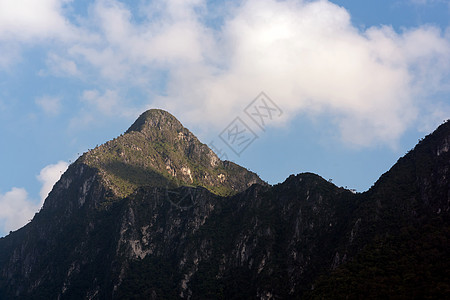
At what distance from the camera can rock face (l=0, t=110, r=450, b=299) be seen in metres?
122

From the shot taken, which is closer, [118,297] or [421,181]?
[421,181]

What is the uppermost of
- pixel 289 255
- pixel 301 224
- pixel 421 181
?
pixel 421 181

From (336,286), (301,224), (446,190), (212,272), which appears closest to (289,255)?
(301,224)

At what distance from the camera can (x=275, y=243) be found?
16638cm

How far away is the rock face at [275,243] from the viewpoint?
12200cm

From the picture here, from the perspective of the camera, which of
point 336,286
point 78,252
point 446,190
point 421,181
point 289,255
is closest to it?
point 336,286

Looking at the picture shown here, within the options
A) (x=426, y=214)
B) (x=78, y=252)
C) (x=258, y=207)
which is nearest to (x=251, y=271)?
(x=258, y=207)

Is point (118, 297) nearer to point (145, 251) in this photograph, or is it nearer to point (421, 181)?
point (145, 251)

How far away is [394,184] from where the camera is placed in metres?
152

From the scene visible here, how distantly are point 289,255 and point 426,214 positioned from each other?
43.1 metres

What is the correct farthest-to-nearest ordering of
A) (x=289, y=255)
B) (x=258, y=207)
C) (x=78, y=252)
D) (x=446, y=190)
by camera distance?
(x=78, y=252) → (x=258, y=207) → (x=289, y=255) → (x=446, y=190)

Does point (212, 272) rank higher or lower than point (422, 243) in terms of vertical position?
lower

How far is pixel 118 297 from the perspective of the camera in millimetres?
163250

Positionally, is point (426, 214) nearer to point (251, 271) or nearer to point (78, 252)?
point (251, 271)
